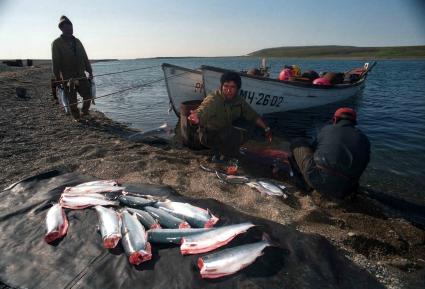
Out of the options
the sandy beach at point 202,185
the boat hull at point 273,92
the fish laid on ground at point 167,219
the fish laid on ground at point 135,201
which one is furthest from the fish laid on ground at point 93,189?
the boat hull at point 273,92

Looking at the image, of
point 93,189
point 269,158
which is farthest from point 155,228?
point 269,158

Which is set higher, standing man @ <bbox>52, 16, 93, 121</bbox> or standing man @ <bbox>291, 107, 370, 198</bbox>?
standing man @ <bbox>52, 16, 93, 121</bbox>

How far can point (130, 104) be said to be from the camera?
785 inches

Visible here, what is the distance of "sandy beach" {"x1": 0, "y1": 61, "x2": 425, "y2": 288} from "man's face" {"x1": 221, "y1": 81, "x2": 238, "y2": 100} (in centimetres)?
170

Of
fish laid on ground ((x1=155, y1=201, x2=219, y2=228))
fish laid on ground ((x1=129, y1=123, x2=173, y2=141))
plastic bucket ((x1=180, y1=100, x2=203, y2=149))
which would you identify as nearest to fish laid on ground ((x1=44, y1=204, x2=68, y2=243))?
fish laid on ground ((x1=155, y1=201, x2=219, y2=228))

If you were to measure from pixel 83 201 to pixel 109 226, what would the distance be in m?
1.01

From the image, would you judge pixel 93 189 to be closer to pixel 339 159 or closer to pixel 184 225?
pixel 184 225

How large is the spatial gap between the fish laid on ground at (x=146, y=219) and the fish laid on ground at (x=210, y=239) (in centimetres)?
61

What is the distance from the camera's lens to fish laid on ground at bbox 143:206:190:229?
4406mm

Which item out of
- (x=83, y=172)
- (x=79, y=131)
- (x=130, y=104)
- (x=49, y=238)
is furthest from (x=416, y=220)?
(x=130, y=104)

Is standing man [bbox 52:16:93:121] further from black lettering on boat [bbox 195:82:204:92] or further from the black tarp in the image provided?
the black tarp

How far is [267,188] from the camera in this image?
19.4 feet

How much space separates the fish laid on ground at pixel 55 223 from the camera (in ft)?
13.7

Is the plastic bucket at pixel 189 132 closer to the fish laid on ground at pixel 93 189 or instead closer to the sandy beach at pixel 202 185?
the sandy beach at pixel 202 185
